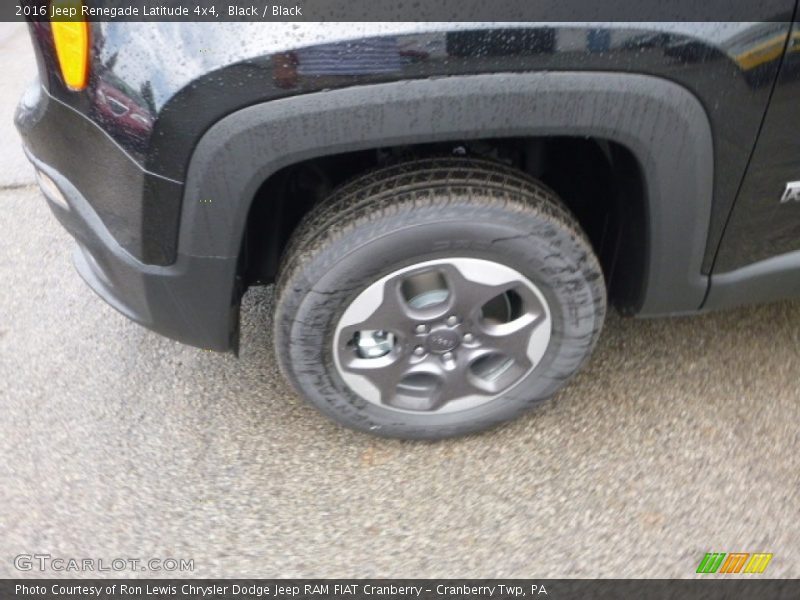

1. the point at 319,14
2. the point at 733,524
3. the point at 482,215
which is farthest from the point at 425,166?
the point at 733,524

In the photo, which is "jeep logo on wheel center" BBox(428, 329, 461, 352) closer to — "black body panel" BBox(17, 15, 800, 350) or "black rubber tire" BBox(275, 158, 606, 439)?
"black rubber tire" BBox(275, 158, 606, 439)

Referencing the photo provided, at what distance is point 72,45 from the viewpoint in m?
1.47

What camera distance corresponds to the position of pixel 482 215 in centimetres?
163

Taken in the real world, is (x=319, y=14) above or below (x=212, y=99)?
above

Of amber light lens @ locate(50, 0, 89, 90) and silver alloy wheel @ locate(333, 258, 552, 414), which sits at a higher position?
amber light lens @ locate(50, 0, 89, 90)

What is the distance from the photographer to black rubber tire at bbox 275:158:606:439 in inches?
64.0

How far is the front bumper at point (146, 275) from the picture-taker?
1.66 meters

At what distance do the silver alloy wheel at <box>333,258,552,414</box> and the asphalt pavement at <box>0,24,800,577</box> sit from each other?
0.80 ft

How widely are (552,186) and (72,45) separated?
52.8 inches

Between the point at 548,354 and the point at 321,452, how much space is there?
2.49 feet

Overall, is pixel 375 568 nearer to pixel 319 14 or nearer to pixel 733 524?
pixel 733 524
